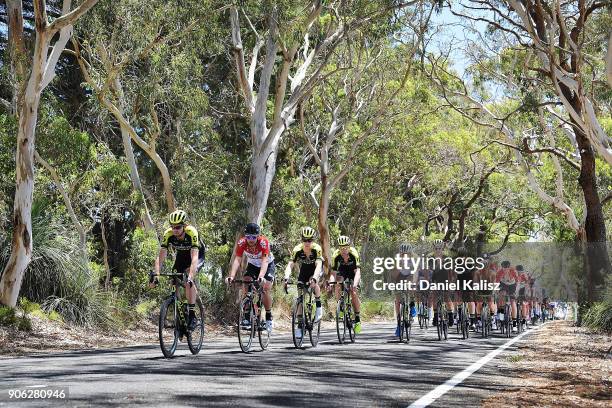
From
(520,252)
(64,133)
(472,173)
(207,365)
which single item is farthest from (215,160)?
(520,252)

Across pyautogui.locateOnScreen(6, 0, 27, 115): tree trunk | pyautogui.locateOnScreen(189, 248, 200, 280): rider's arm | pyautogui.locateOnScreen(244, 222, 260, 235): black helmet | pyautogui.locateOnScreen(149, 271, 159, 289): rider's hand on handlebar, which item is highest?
pyautogui.locateOnScreen(6, 0, 27, 115): tree trunk

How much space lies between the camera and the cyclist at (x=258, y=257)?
1355 cm

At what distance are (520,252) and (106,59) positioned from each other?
4710 cm

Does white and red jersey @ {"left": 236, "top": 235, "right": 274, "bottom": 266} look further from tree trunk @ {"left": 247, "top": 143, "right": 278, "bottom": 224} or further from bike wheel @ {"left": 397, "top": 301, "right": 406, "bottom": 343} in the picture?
tree trunk @ {"left": 247, "top": 143, "right": 278, "bottom": 224}

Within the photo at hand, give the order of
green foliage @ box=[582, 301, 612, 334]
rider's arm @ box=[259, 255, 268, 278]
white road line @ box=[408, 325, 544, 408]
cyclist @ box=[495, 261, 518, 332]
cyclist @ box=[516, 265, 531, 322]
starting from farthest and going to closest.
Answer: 1. cyclist @ box=[516, 265, 531, 322]
2. green foliage @ box=[582, 301, 612, 334]
3. cyclist @ box=[495, 261, 518, 332]
4. rider's arm @ box=[259, 255, 268, 278]
5. white road line @ box=[408, 325, 544, 408]

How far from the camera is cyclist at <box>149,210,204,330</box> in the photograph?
39.7 ft

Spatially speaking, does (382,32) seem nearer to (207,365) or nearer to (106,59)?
(106,59)

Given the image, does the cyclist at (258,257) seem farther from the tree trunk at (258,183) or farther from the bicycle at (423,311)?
the tree trunk at (258,183)

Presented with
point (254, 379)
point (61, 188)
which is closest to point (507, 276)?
point (61, 188)

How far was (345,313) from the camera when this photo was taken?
55.3 ft

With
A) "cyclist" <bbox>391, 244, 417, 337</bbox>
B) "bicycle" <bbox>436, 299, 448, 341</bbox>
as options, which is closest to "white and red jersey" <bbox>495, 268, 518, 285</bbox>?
"bicycle" <bbox>436, 299, 448, 341</bbox>

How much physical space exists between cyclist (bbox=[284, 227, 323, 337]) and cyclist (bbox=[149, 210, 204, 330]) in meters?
2.40

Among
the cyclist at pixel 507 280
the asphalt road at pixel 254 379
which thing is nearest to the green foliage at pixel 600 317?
the cyclist at pixel 507 280

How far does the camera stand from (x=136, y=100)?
2677cm
